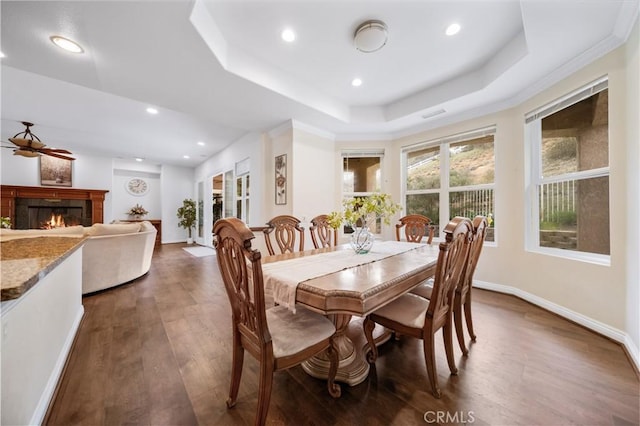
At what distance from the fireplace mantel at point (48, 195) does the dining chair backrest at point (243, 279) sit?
824 centimetres

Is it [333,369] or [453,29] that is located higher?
[453,29]

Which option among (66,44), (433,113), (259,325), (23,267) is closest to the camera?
(23,267)

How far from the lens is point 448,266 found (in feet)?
4.58

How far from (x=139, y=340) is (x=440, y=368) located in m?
2.45

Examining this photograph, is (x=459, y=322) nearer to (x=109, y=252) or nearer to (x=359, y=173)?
(x=359, y=173)

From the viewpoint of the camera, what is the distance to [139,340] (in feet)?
6.63

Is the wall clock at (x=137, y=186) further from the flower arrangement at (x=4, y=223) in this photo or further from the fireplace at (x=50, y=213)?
the flower arrangement at (x=4, y=223)

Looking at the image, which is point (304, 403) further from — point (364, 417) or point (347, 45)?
point (347, 45)

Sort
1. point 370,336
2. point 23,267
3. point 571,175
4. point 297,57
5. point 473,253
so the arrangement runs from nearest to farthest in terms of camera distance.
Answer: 1. point 23,267
2. point 370,336
3. point 473,253
4. point 571,175
5. point 297,57

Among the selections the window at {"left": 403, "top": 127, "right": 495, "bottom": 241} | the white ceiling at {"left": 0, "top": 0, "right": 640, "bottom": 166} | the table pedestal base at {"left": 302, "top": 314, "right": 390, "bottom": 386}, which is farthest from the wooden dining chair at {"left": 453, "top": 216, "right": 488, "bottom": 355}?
the window at {"left": 403, "top": 127, "right": 495, "bottom": 241}

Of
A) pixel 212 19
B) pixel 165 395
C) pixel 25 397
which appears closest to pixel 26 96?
pixel 212 19

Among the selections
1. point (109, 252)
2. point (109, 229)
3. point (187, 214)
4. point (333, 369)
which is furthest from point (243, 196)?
point (333, 369)

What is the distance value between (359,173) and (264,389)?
12.8 feet

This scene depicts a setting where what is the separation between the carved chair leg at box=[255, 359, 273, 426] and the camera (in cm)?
107
